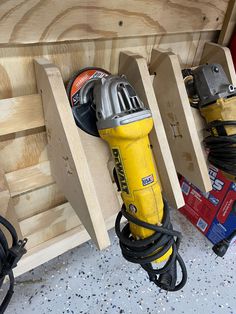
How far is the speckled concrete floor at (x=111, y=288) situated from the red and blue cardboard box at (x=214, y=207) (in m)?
0.09

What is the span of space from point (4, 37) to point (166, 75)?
0.31 m

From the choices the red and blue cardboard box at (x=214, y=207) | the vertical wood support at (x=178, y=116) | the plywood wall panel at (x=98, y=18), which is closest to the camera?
the plywood wall panel at (x=98, y=18)

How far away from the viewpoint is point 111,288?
0.61 m

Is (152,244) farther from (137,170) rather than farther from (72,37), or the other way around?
(72,37)

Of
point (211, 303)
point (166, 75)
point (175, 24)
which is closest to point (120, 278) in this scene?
point (211, 303)

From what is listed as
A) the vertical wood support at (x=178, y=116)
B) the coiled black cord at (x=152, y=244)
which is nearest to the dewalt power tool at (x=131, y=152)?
the coiled black cord at (x=152, y=244)

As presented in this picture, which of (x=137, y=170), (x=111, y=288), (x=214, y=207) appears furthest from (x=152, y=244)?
(x=214, y=207)

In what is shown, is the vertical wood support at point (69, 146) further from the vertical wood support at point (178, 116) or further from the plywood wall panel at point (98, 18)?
the vertical wood support at point (178, 116)

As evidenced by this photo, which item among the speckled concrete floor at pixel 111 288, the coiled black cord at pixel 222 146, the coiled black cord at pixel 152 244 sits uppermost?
the coiled black cord at pixel 222 146

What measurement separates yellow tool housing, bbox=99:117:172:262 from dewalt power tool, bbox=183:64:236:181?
19 centimetres

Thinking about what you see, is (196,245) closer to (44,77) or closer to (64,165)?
(64,165)

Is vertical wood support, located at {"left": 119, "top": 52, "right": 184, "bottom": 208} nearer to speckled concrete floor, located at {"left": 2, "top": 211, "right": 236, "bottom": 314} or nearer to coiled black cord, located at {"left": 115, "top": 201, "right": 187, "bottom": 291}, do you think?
coiled black cord, located at {"left": 115, "top": 201, "right": 187, "bottom": 291}

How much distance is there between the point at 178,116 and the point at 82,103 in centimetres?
21

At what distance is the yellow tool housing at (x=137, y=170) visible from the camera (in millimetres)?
403
